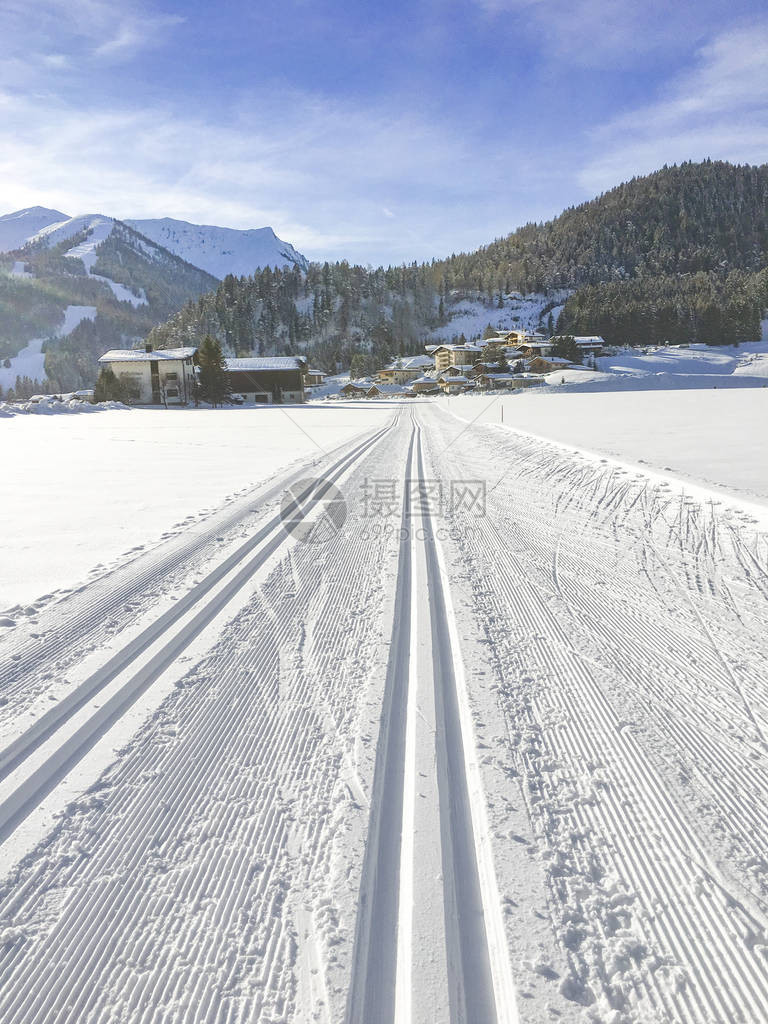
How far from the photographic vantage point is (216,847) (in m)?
2.02

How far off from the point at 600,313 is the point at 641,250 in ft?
350

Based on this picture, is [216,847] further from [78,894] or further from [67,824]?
[67,824]

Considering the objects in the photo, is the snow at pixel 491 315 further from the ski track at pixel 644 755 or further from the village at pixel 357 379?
the ski track at pixel 644 755

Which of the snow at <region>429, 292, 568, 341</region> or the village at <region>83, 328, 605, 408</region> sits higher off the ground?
the snow at <region>429, 292, 568, 341</region>

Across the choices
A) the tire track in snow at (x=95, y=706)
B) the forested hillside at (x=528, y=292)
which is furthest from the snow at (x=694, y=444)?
the forested hillside at (x=528, y=292)

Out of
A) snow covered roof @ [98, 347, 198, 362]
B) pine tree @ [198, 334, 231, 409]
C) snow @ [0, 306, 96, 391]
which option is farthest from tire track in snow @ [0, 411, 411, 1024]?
snow @ [0, 306, 96, 391]

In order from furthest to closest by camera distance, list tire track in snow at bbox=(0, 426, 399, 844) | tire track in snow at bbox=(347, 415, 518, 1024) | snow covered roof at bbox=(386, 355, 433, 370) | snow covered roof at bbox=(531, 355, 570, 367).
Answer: snow covered roof at bbox=(386, 355, 433, 370) < snow covered roof at bbox=(531, 355, 570, 367) < tire track in snow at bbox=(0, 426, 399, 844) < tire track in snow at bbox=(347, 415, 518, 1024)

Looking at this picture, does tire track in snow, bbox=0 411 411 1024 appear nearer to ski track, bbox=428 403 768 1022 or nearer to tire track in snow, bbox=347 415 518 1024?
tire track in snow, bbox=347 415 518 1024

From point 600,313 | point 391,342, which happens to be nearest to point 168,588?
point 600,313

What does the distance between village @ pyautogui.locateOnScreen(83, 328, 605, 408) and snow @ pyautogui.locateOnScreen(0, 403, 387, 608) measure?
38.5m

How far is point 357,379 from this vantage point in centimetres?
11150

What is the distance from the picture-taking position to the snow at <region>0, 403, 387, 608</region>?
5.52 metres

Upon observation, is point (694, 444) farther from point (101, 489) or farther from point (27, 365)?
point (27, 365)

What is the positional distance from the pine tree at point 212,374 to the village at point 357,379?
4.54 feet
